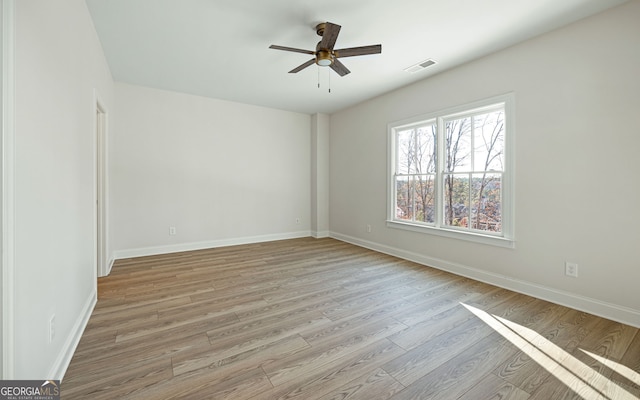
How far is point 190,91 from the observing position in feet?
14.9

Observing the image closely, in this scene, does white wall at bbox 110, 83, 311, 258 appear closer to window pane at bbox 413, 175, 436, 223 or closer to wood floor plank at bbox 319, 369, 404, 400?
window pane at bbox 413, 175, 436, 223

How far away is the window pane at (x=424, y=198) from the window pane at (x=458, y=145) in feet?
1.26

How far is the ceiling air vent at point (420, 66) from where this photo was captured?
3428mm

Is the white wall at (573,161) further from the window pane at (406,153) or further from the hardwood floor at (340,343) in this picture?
the window pane at (406,153)

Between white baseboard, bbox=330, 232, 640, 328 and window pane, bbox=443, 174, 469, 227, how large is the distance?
1.97 ft

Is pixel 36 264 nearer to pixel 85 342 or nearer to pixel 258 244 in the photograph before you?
pixel 85 342

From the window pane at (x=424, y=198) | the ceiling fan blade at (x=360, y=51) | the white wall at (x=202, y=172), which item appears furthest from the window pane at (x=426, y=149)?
the white wall at (x=202, y=172)

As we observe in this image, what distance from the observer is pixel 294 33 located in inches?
111

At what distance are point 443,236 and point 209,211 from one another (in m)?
4.06

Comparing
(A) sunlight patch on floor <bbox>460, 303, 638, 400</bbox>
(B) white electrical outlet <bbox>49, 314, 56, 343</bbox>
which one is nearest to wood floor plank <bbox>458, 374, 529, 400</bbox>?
(A) sunlight patch on floor <bbox>460, 303, 638, 400</bbox>

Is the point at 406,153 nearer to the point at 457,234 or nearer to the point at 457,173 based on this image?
the point at 457,173

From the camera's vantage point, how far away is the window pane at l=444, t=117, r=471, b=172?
3.55 meters

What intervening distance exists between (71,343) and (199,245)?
10.0 ft

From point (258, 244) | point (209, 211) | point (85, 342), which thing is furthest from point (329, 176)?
point (85, 342)
